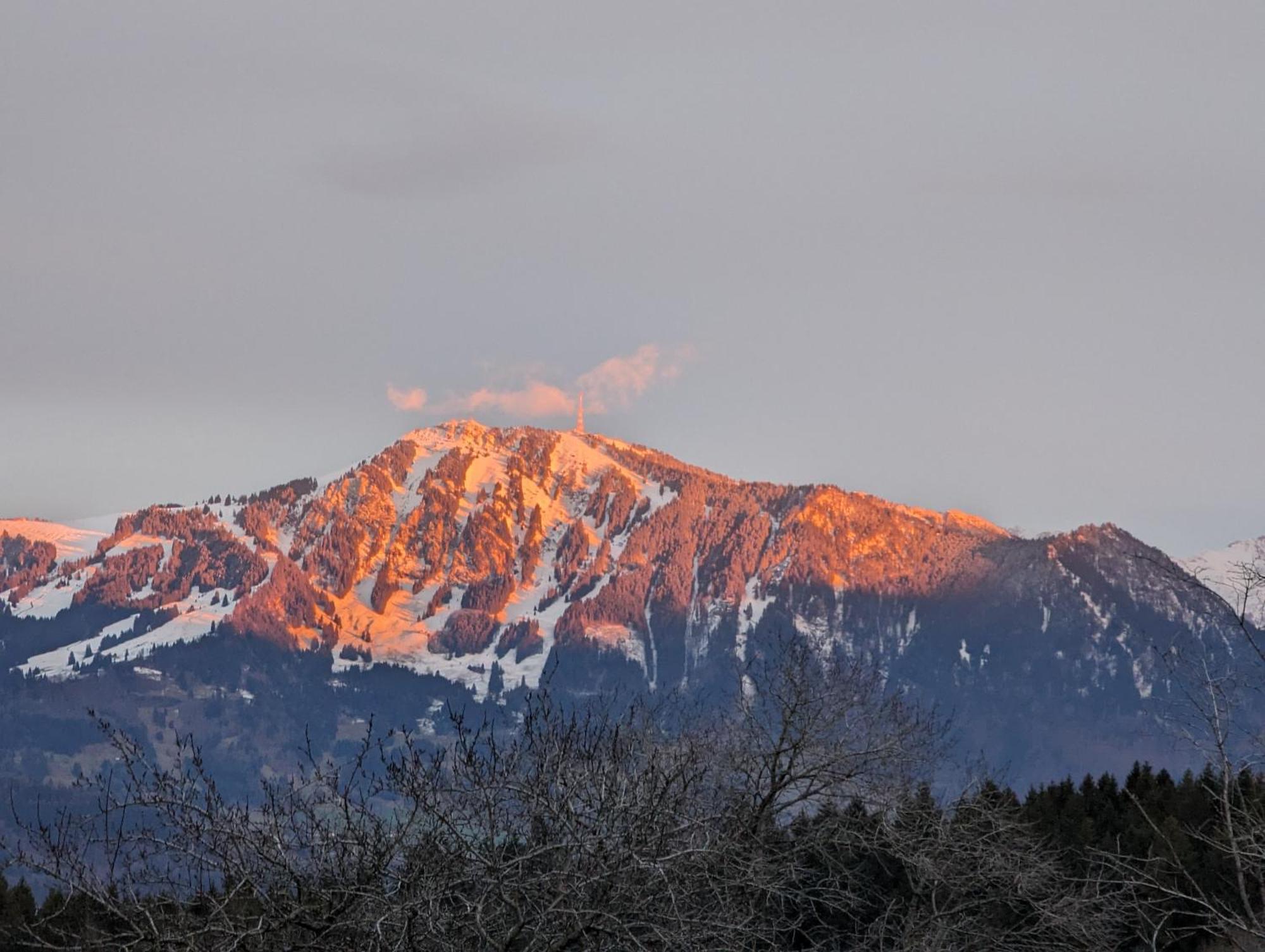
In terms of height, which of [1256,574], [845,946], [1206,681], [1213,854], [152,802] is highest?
[1256,574]

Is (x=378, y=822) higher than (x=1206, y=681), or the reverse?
(x=1206, y=681)

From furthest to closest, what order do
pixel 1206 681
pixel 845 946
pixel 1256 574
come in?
1. pixel 845 946
2. pixel 1206 681
3. pixel 1256 574

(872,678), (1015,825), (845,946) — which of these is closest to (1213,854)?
(1015,825)

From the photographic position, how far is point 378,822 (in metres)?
23.4

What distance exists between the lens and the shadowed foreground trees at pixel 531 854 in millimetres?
21562

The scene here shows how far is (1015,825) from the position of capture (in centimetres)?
3869

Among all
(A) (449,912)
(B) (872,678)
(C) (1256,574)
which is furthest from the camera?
(B) (872,678)

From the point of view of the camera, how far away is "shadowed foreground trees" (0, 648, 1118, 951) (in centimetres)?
2156

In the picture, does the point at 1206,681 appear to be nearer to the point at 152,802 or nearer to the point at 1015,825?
the point at 152,802

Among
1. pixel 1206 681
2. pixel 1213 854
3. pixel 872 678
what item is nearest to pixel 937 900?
pixel 1213 854

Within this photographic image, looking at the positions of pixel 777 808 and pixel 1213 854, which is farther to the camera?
pixel 1213 854

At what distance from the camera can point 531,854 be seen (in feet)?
66.9

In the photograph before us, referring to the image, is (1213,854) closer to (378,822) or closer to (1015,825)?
(1015,825)

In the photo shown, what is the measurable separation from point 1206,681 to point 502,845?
386 inches
